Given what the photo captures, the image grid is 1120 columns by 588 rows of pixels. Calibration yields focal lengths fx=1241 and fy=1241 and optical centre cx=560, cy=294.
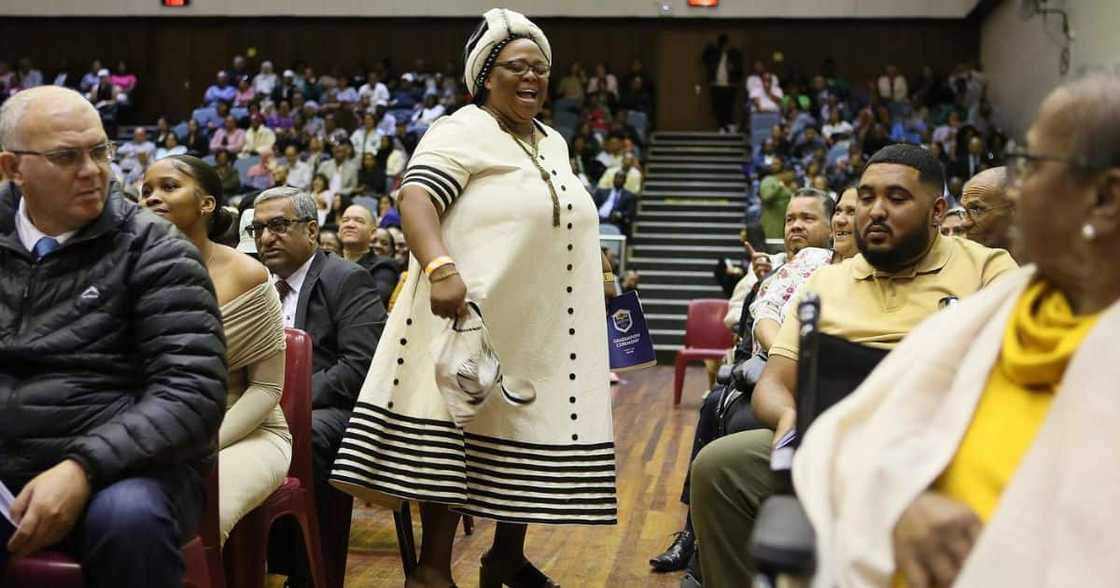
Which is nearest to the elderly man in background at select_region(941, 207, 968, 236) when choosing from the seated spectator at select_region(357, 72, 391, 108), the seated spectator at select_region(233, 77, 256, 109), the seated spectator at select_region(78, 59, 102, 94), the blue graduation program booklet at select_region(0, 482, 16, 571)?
the blue graduation program booklet at select_region(0, 482, 16, 571)

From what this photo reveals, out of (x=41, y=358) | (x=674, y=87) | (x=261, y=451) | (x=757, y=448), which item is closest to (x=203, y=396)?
(x=41, y=358)

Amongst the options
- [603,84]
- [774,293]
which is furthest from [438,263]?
[603,84]

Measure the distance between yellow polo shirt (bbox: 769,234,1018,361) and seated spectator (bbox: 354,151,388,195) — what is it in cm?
1183

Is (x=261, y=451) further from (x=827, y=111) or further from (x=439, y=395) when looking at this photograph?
(x=827, y=111)

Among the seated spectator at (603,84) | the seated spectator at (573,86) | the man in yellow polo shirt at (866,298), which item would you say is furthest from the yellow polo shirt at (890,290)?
the seated spectator at (603,84)

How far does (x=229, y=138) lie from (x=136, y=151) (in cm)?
117

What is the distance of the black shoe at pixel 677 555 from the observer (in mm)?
3623

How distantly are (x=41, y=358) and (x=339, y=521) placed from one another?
4.08 ft

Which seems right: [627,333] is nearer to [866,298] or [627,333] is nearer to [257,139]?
[866,298]

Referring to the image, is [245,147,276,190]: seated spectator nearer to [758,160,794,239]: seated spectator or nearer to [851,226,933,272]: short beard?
[758,160,794,239]: seated spectator

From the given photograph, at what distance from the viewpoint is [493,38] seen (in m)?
2.79

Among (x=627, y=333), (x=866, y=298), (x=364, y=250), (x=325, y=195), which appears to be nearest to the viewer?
(x=866, y=298)

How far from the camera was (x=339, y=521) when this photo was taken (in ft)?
10.3

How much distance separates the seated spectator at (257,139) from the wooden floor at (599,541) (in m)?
10.8
